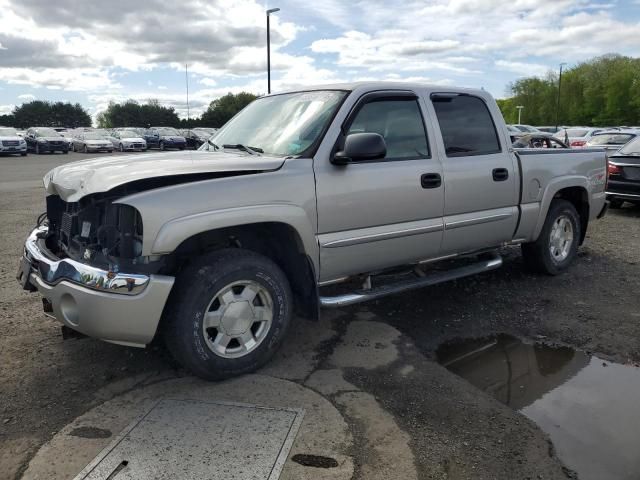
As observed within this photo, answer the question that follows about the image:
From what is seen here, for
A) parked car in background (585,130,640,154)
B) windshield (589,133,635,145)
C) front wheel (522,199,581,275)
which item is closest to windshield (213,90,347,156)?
front wheel (522,199,581,275)

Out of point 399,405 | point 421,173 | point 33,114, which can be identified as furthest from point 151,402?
point 33,114

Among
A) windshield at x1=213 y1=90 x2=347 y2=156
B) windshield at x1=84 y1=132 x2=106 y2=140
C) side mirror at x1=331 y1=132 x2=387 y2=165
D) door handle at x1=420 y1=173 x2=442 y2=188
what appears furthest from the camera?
windshield at x1=84 y1=132 x2=106 y2=140

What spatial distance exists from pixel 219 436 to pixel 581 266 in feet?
16.7

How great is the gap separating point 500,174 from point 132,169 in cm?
317

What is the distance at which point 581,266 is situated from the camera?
646 cm

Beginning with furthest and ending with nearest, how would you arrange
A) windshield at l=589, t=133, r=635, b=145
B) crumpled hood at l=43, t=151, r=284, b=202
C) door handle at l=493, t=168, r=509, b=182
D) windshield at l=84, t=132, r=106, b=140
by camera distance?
windshield at l=84, t=132, r=106, b=140, windshield at l=589, t=133, r=635, b=145, door handle at l=493, t=168, r=509, b=182, crumpled hood at l=43, t=151, r=284, b=202

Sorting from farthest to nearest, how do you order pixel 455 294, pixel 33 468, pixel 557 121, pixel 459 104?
pixel 557 121 → pixel 455 294 → pixel 459 104 → pixel 33 468

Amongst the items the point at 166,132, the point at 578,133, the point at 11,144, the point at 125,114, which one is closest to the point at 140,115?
the point at 125,114

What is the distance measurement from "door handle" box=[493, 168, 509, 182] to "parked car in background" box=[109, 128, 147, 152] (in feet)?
108

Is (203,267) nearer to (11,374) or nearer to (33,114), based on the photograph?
(11,374)

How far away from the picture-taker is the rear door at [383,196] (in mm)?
3852

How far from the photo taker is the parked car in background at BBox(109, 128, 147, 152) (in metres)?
34.5

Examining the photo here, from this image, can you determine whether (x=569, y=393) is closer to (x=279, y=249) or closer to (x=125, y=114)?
(x=279, y=249)

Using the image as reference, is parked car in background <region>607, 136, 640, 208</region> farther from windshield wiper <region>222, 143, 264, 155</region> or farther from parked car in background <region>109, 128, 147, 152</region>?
parked car in background <region>109, 128, 147, 152</region>
